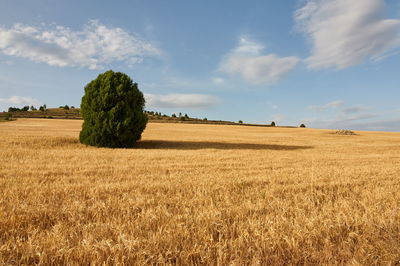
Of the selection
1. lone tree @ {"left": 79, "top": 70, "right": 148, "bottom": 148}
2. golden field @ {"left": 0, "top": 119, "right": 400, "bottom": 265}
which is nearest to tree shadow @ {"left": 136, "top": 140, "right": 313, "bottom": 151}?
lone tree @ {"left": 79, "top": 70, "right": 148, "bottom": 148}

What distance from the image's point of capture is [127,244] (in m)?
3.19

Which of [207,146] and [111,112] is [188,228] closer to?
[111,112]

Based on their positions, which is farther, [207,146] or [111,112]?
[207,146]

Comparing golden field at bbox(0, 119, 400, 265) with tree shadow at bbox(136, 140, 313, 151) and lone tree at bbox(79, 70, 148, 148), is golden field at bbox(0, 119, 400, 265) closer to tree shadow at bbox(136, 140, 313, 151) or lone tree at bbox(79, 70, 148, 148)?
lone tree at bbox(79, 70, 148, 148)

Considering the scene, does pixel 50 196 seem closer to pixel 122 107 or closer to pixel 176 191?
pixel 176 191

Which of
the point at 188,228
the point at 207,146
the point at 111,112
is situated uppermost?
the point at 111,112

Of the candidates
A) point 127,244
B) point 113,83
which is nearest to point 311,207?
point 127,244

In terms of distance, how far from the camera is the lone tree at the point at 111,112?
77.9 ft

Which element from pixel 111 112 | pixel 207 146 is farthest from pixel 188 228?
pixel 207 146

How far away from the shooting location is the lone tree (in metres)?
23.7

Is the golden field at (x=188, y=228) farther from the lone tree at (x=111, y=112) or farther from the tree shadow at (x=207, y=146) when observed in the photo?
the tree shadow at (x=207, y=146)

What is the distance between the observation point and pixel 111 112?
23672 millimetres

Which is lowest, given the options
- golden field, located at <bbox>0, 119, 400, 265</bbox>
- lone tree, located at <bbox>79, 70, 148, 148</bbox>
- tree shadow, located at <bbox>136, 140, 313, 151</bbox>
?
tree shadow, located at <bbox>136, 140, 313, 151</bbox>

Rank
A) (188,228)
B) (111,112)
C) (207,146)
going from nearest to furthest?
1. (188,228)
2. (111,112)
3. (207,146)
